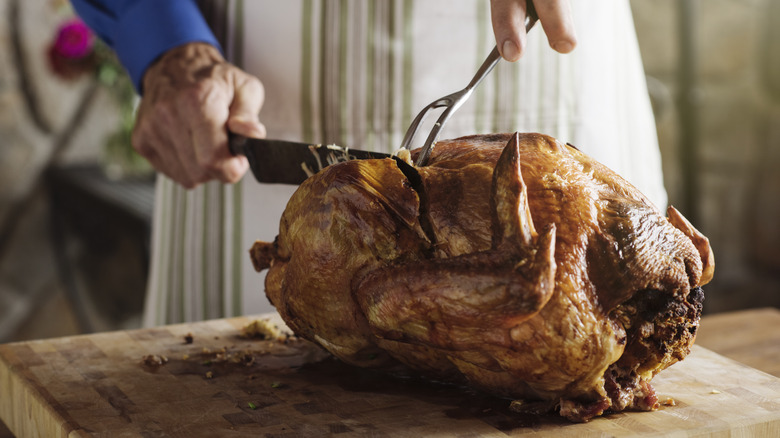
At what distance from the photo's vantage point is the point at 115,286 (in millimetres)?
3867

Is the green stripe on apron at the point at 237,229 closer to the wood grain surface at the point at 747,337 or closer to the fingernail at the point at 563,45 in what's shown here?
the fingernail at the point at 563,45

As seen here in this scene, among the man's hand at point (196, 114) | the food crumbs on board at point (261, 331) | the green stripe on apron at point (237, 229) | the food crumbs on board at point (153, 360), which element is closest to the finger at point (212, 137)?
the man's hand at point (196, 114)

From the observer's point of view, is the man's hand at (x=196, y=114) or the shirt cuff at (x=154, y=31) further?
the shirt cuff at (x=154, y=31)

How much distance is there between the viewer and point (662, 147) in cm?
378

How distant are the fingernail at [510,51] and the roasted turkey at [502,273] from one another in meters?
0.12

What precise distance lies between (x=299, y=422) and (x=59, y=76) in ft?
9.96

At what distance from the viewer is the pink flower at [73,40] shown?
11.9 feet

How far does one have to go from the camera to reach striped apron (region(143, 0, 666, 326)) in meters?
1.92

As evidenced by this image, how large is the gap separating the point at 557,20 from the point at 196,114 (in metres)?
0.82

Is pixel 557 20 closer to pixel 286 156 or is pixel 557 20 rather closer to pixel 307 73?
pixel 286 156

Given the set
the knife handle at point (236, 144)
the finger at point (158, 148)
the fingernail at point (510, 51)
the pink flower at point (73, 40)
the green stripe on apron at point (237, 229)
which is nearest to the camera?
the fingernail at point (510, 51)

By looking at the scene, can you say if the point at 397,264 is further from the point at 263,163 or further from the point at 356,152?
the point at 263,163

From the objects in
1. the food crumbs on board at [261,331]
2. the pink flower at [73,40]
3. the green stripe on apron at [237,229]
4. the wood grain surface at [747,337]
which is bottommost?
the wood grain surface at [747,337]

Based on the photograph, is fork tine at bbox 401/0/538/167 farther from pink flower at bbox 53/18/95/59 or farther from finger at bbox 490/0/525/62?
pink flower at bbox 53/18/95/59
